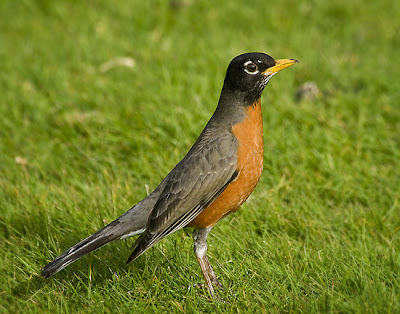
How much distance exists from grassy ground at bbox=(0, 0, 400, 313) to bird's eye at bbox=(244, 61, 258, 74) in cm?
134

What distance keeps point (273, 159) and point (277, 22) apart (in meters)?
3.56

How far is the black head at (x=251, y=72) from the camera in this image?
4.48 m

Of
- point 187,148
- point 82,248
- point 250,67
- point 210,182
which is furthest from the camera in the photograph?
point 187,148

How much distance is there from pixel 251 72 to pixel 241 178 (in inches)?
32.5

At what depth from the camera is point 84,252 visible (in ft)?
13.7

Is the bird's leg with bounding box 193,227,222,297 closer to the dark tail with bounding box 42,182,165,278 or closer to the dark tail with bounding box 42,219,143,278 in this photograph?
the dark tail with bounding box 42,182,165,278

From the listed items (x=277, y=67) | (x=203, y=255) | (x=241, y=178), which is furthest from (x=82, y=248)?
(x=277, y=67)

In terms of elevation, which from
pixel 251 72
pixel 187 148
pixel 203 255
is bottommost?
pixel 187 148

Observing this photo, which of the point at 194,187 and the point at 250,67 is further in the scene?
the point at 250,67

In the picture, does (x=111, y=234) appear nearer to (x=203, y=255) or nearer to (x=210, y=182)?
(x=203, y=255)

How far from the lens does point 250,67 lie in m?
4.48

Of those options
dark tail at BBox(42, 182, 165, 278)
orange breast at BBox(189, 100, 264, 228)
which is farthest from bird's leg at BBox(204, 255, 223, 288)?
dark tail at BBox(42, 182, 165, 278)

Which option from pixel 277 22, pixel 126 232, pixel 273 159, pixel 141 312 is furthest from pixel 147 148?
pixel 277 22

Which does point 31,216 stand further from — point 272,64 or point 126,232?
point 272,64
